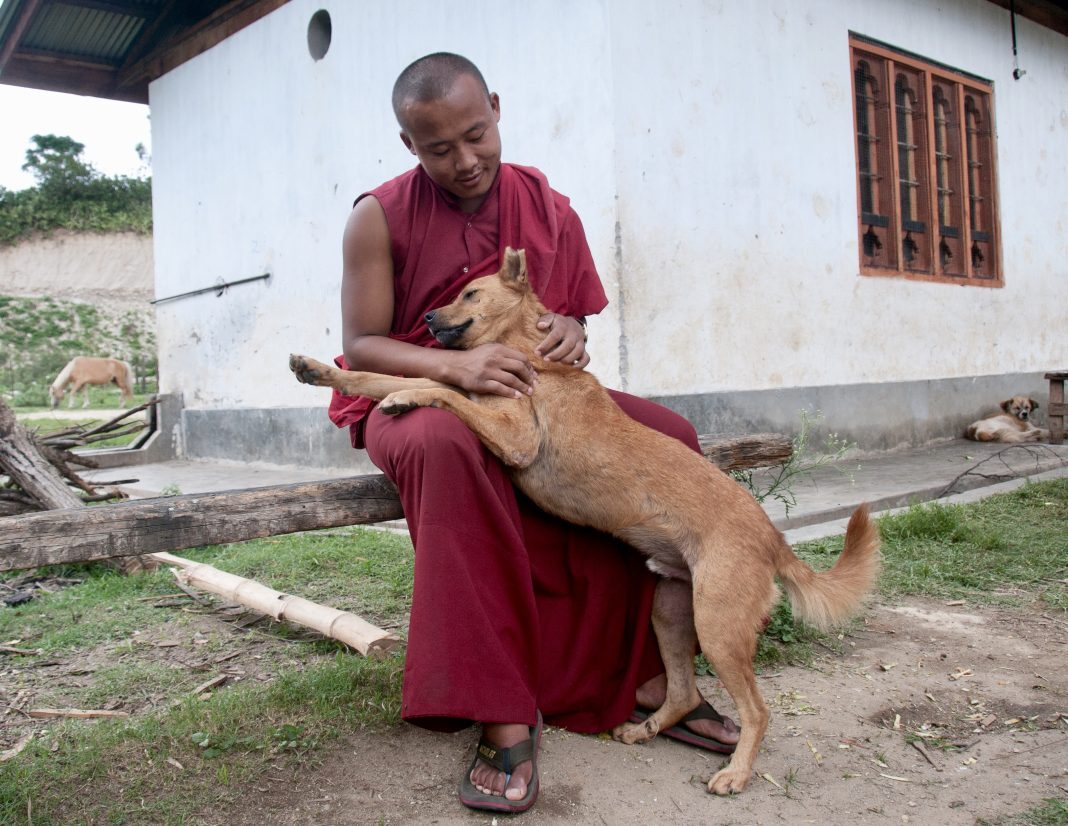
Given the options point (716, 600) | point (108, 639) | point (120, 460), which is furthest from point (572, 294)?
point (120, 460)

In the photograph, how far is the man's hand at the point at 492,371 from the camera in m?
2.49

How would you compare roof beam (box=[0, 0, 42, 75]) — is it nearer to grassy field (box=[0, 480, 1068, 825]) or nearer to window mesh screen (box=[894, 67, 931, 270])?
grassy field (box=[0, 480, 1068, 825])

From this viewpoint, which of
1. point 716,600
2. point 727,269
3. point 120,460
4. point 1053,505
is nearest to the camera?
point 716,600

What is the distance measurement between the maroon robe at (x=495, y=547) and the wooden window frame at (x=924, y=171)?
5.79 meters

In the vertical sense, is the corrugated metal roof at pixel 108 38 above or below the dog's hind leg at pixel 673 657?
above

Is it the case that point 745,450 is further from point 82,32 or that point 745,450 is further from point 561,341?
point 82,32

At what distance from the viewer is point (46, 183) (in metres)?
30.9

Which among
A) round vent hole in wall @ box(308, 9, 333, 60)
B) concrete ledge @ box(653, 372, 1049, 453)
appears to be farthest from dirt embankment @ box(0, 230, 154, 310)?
concrete ledge @ box(653, 372, 1049, 453)

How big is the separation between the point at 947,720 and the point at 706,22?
5.42 metres

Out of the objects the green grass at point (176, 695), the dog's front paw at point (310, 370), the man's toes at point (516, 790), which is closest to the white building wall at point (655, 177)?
the green grass at point (176, 695)

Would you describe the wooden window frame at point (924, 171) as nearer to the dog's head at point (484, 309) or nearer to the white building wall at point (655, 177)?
the white building wall at point (655, 177)

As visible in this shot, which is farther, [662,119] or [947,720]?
[662,119]

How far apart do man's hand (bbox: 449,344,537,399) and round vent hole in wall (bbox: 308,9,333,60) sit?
6.82 meters

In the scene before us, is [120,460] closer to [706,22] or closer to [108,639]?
[108,639]
